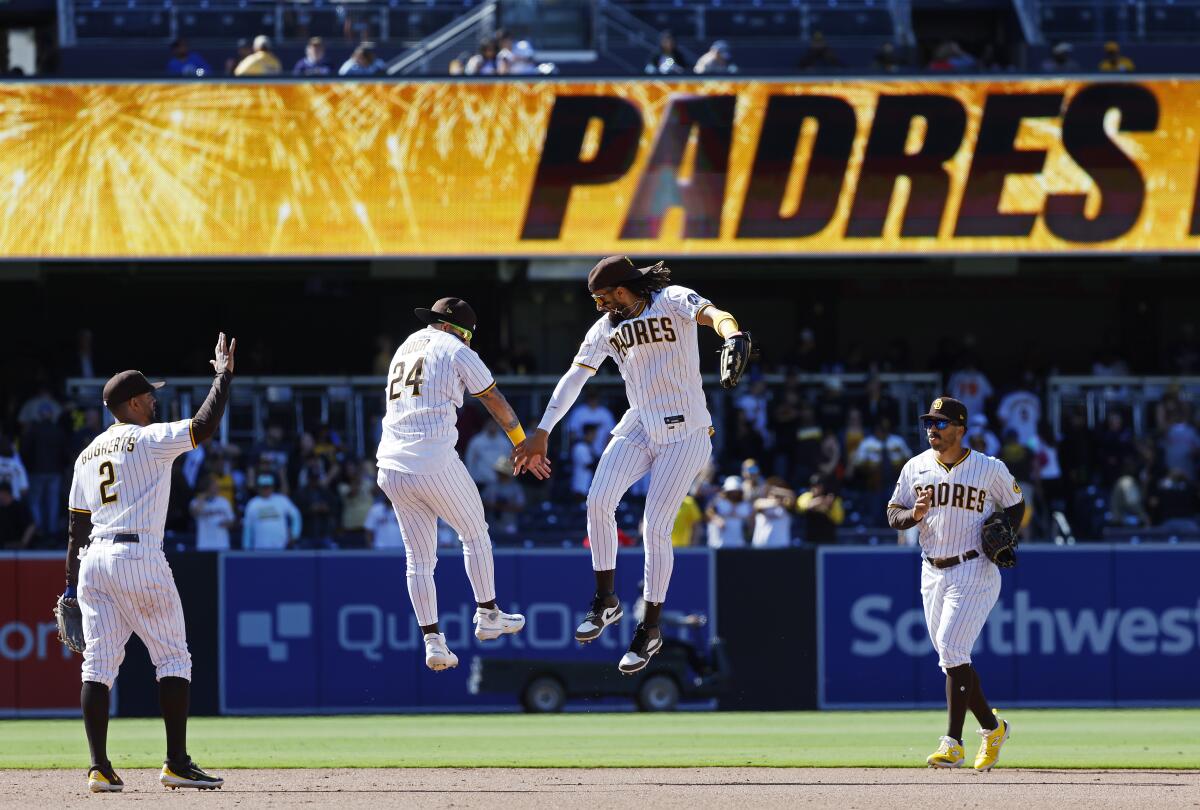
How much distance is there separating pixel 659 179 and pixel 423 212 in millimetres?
2914

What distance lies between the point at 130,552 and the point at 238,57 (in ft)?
47.4

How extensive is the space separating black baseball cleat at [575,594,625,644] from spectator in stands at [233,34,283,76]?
1289 centimetres

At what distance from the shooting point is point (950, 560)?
11.9 meters

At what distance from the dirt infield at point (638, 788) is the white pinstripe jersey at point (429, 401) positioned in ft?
6.62

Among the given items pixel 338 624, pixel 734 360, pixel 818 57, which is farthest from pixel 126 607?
pixel 818 57

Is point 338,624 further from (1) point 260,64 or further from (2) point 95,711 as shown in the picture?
(2) point 95,711

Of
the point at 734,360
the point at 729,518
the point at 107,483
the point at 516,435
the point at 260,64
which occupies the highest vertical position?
the point at 260,64

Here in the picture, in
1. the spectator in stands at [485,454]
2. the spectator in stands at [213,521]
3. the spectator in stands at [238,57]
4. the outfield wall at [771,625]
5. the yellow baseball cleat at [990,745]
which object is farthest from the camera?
the spectator in stands at [238,57]

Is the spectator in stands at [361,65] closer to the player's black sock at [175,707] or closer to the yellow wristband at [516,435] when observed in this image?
the yellow wristband at [516,435]

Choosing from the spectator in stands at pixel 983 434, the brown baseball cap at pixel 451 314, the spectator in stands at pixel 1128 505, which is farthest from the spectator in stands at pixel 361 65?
the brown baseball cap at pixel 451 314

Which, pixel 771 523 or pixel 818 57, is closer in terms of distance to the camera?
pixel 771 523

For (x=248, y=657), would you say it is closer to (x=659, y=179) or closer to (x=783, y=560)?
(x=783, y=560)

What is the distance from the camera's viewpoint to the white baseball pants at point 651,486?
10836 millimetres

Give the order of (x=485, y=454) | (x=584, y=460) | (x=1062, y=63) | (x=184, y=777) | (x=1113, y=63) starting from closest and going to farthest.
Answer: (x=184, y=777)
(x=584, y=460)
(x=485, y=454)
(x=1062, y=63)
(x=1113, y=63)
